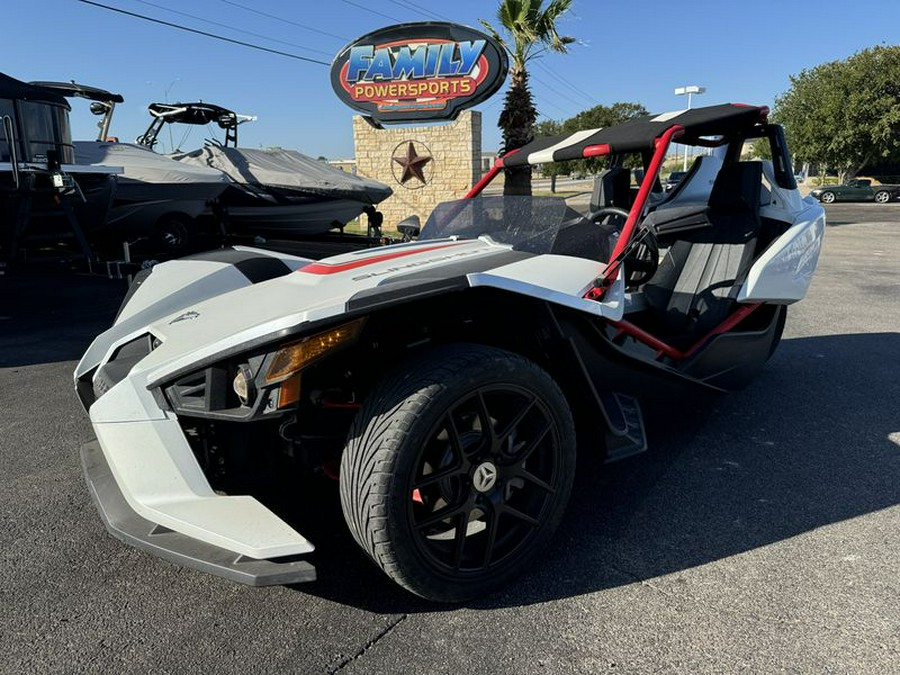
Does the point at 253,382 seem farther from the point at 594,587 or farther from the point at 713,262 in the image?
the point at 713,262

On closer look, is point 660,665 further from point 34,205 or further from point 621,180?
point 34,205

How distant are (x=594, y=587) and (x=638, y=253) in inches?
57.6

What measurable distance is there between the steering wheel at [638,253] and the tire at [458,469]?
2.95 feet

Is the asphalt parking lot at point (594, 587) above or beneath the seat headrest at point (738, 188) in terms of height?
beneath

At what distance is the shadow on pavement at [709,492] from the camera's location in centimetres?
228

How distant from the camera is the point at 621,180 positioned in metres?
4.11

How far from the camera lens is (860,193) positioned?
2939 cm

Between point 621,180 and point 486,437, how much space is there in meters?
2.59

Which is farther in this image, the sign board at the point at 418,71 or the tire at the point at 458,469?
the sign board at the point at 418,71

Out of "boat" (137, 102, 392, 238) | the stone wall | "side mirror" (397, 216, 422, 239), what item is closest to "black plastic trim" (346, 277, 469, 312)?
"side mirror" (397, 216, 422, 239)

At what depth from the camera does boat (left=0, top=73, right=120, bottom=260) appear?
22.6 ft

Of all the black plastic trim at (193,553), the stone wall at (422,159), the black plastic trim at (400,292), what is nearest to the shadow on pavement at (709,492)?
the black plastic trim at (193,553)

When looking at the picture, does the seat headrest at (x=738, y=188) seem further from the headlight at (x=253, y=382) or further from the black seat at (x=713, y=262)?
the headlight at (x=253, y=382)

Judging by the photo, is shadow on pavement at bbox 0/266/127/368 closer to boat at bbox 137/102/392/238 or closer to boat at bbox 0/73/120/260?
boat at bbox 0/73/120/260
